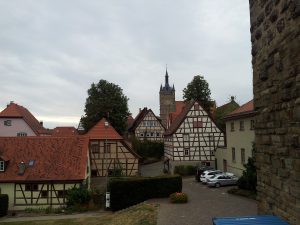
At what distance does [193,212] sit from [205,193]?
27.3 ft

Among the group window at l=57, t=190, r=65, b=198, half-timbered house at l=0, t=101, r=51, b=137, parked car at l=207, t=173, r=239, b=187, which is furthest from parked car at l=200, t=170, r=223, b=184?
half-timbered house at l=0, t=101, r=51, b=137

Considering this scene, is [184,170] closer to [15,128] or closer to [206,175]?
[206,175]

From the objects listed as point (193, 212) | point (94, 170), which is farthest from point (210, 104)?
point (193, 212)

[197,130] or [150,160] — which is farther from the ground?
[197,130]

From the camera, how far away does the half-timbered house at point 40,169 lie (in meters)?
29.3

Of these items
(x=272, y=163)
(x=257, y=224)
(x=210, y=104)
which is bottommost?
(x=257, y=224)

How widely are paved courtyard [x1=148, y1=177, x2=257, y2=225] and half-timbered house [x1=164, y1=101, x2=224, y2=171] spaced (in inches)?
544

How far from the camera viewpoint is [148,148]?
59.4m

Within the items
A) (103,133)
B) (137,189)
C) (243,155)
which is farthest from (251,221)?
(103,133)

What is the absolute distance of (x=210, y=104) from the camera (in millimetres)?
55094

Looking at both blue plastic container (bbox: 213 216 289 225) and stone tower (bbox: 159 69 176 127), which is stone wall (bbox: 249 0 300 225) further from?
stone tower (bbox: 159 69 176 127)

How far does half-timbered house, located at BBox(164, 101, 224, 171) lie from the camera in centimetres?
4262

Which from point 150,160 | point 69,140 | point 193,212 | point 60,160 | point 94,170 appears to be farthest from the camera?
point 150,160

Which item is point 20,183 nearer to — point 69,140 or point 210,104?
point 69,140
